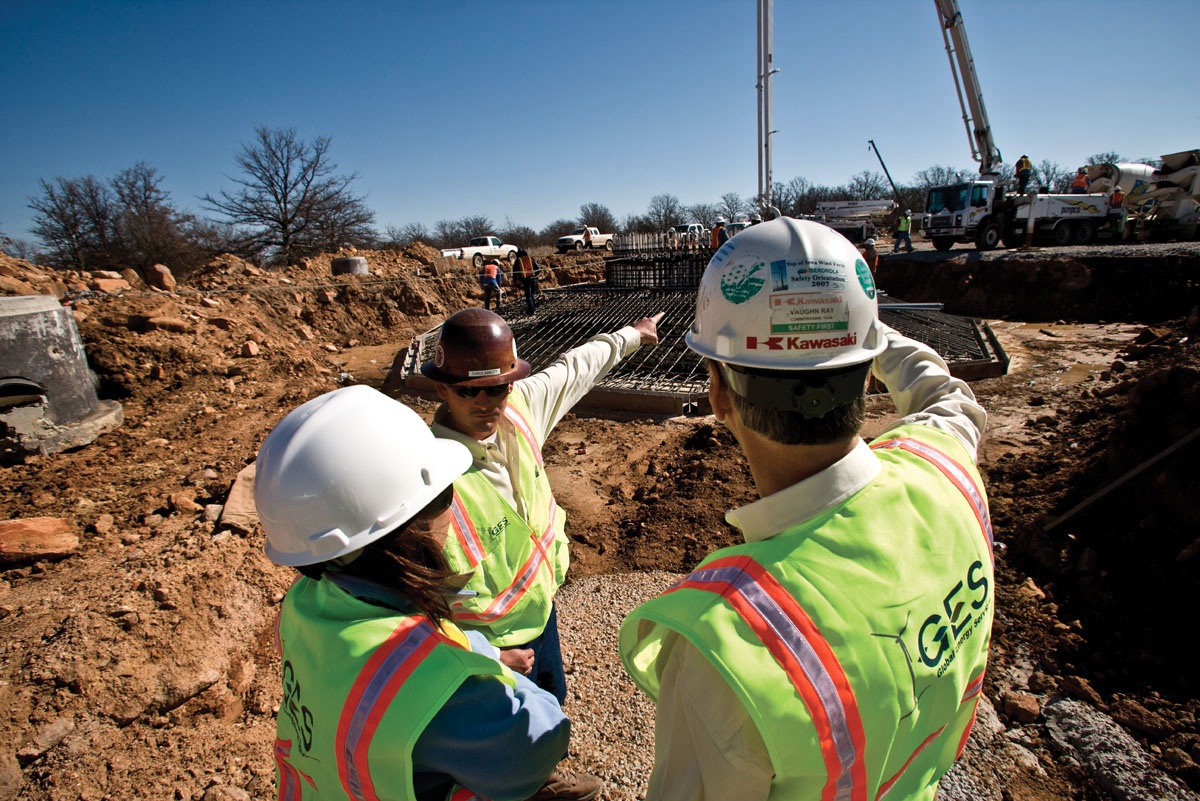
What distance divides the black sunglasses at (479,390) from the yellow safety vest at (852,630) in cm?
113

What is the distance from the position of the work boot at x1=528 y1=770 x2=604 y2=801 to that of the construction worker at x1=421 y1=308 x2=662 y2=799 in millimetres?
25

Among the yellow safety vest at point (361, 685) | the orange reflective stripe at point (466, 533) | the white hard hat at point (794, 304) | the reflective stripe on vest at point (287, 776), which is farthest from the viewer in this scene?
the orange reflective stripe at point (466, 533)

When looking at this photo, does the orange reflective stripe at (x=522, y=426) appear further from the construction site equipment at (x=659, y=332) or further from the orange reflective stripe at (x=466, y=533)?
the construction site equipment at (x=659, y=332)

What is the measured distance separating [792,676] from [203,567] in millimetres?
4182

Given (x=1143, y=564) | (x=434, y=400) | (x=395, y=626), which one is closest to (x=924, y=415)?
(x=395, y=626)

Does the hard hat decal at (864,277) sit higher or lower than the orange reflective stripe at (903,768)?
higher

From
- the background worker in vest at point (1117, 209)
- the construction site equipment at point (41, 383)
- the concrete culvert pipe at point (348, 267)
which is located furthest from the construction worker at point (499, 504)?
the background worker in vest at point (1117, 209)

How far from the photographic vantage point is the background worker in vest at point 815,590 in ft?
2.78

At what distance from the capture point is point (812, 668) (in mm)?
853

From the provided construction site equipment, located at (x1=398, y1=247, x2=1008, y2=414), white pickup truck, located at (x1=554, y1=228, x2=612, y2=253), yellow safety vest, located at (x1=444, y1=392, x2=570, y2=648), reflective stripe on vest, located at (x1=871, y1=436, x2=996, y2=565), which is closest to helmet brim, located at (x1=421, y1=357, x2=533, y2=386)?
yellow safety vest, located at (x1=444, y1=392, x2=570, y2=648)

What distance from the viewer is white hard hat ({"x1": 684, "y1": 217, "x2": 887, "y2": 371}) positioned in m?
1.13

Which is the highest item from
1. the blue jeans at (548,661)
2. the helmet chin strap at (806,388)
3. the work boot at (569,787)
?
the helmet chin strap at (806,388)

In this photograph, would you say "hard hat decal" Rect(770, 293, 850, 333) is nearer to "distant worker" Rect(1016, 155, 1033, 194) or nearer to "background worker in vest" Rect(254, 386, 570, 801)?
"background worker in vest" Rect(254, 386, 570, 801)

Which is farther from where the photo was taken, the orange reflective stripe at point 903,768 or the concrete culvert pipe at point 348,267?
the concrete culvert pipe at point 348,267
